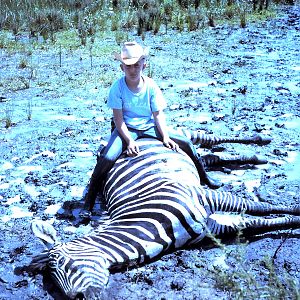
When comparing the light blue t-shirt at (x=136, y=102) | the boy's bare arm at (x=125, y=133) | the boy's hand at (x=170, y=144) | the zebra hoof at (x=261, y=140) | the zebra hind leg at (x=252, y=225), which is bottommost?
the zebra hoof at (x=261, y=140)

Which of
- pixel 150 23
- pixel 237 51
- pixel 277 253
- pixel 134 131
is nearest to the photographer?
pixel 277 253

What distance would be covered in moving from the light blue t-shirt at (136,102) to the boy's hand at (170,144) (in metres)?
0.26

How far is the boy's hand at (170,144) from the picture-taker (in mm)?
5562

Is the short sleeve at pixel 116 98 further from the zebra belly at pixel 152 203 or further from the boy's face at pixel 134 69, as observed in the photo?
the zebra belly at pixel 152 203

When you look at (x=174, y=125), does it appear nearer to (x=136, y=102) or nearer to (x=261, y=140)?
(x=261, y=140)

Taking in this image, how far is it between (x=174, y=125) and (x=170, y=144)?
8.46 feet

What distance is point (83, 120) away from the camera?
342 inches

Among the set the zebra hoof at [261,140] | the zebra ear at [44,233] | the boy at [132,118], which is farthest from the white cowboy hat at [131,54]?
the zebra hoof at [261,140]

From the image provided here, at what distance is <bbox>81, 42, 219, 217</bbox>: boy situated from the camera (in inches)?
213

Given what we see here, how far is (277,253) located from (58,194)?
2.50 m

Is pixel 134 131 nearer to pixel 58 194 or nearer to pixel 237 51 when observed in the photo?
pixel 58 194

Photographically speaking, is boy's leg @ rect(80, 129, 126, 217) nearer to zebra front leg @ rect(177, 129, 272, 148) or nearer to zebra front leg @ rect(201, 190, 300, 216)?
zebra front leg @ rect(201, 190, 300, 216)

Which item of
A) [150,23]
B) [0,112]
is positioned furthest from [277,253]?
[150,23]

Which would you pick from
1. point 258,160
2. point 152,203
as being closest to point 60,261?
point 152,203
